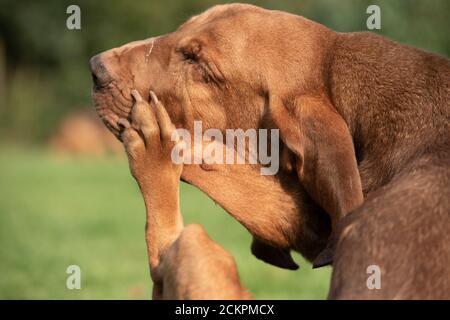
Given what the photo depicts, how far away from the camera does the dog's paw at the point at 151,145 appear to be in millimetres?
5168

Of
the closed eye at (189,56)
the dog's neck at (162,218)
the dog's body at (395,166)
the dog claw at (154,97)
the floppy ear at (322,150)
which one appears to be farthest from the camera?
the closed eye at (189,56)

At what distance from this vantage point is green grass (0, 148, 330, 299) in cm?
866

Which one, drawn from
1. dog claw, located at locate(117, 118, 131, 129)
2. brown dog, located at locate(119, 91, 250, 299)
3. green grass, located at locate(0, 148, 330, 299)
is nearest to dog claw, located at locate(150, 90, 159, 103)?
brown dog, located at locate(119, 91, 250, 299)

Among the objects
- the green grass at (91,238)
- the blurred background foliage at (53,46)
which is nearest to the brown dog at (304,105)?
the green grass at (91,238)

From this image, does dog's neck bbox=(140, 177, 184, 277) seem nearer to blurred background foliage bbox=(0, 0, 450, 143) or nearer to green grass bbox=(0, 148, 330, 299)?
green grass bbox=(0, 148, 330, 299)

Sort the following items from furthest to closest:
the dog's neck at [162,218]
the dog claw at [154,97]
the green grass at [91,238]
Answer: the green grass at [91,238] < the dog claw at [154,97] < the dog's neck at [162,218]

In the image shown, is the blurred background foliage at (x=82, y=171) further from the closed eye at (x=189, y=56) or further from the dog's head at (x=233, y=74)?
the closed eye at (x=189, y=56)

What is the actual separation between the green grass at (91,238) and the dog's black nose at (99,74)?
303cm

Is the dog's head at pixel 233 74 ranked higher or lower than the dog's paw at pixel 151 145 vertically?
higher

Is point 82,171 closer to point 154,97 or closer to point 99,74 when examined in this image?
A: point 99,74

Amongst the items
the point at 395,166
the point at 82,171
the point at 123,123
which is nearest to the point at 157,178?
the point at 123,123
